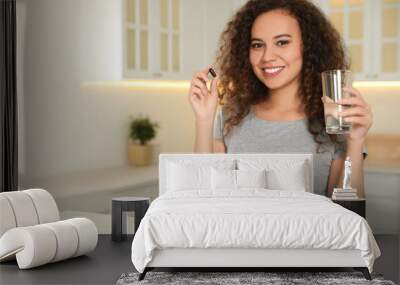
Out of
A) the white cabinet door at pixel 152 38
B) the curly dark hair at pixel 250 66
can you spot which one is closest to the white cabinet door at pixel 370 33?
the curly dark hair at pixel 250 66

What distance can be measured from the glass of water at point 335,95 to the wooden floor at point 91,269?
108 cm

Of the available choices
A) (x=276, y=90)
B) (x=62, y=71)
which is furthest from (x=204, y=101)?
(x=62, y=71)

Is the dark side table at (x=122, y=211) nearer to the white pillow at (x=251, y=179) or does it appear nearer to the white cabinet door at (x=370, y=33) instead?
the white pillow at (x=251, y=179)

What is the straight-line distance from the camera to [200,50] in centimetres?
735

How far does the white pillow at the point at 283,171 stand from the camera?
241 inches

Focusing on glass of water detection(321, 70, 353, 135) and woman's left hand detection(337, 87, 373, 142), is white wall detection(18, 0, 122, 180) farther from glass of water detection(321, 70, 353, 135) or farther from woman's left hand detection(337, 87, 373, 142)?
woman's left hand detection(337, 87, 373, 142)

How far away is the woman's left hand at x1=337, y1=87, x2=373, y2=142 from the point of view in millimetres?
6129

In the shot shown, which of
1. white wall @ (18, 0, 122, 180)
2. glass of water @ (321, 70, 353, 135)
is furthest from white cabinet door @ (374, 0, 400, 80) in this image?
white wall @ (18, 0, 122, 180)

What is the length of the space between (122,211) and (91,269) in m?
1.20

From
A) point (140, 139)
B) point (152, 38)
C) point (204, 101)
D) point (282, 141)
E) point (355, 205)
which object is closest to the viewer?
point (355, 205)

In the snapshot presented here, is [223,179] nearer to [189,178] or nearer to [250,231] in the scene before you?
[189,178]

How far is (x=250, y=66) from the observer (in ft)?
23.3

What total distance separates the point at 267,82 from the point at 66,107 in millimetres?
2012

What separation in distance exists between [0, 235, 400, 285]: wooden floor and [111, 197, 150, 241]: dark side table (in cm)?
29
